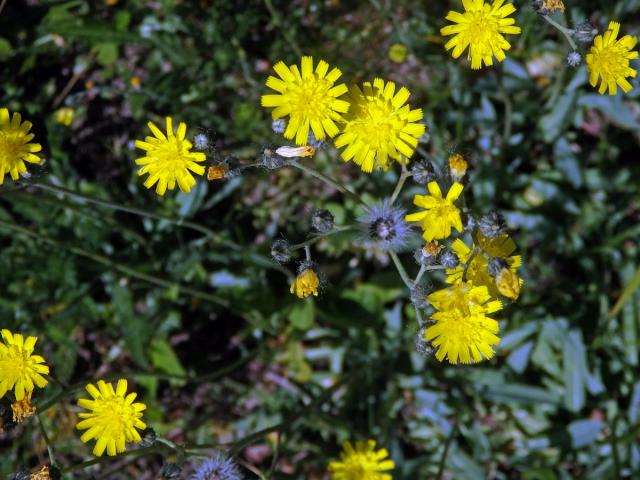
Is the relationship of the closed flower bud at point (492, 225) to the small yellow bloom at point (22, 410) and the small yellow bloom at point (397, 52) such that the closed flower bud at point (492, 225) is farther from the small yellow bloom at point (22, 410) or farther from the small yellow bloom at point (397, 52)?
the small yellow bloom at point (22, 410)

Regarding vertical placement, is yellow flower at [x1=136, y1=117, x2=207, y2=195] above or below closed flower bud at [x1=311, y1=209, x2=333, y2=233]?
above

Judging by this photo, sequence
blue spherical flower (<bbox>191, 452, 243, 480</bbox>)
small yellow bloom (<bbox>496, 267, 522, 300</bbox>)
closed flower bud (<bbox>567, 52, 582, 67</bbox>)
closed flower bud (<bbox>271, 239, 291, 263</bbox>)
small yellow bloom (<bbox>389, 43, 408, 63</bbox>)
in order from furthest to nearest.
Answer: small yellow bloom (<bbox>389, 43, 408, 63</bbox>) < closed flower bud (<bbox>567, 52, 582, 67</bbox>) < blue spherical flower (<bbox>191, 452, 243, 480</bbox>) < closed flower bud (<bbox>271, 239, 291, 263</bbox>) < small yellow bloom (<bbox>496, 267, 522, 300</bbox>)

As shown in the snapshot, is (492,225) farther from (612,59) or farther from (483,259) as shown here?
(612,59)

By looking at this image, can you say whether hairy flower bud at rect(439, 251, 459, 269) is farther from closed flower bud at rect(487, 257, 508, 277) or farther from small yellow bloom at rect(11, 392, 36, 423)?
small yellow bloom at rect(11, 392, 36, 423)

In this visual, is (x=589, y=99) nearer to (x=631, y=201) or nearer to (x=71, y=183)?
(x=631, y=201)

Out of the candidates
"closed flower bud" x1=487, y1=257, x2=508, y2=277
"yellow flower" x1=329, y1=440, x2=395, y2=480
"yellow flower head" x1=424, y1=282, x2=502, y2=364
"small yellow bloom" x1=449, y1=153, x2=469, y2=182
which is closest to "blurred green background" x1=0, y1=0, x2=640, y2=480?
"yellow flower" x1=329, y1=440, x2=395, y2=480

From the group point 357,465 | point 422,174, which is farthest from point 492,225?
point 357,465

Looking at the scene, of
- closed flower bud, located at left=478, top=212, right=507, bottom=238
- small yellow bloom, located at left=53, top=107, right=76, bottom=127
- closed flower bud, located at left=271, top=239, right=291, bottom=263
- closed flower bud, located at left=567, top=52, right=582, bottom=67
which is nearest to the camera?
closed flower bud, located at left=478, top=212, right=507, bottom=238

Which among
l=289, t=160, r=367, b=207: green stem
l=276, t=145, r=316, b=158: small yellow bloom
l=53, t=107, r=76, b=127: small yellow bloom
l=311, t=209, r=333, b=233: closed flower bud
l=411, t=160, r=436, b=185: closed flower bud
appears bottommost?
l=311, t=209, r=333, b=233: closed flower bud
